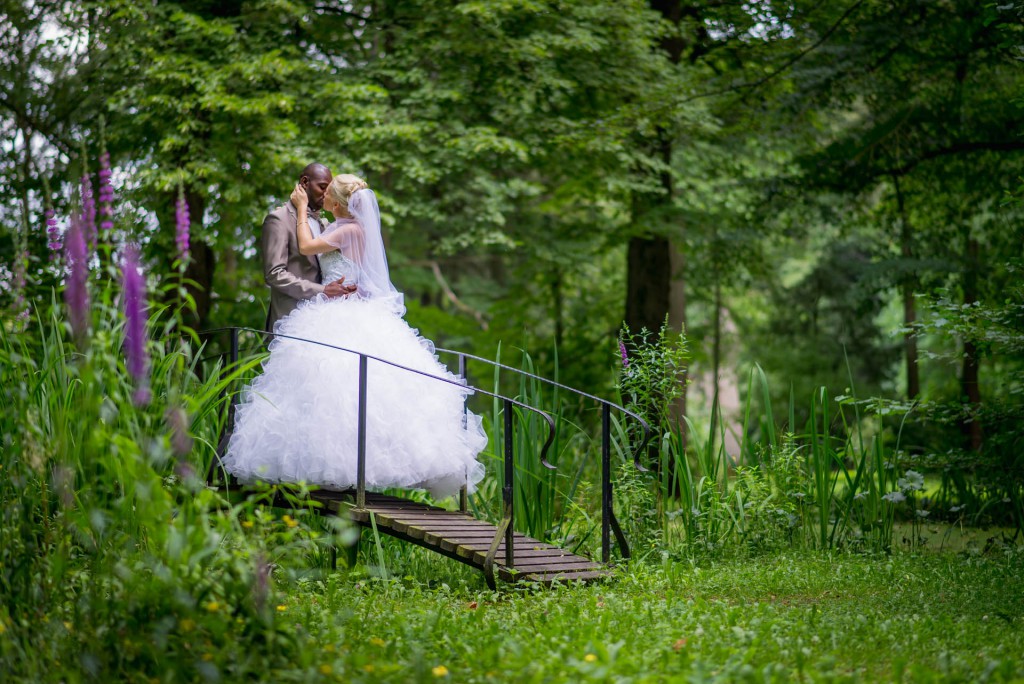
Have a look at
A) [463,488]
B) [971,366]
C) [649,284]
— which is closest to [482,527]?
[463,488]

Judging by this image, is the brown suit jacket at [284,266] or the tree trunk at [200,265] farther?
the tree trunk at [200,265]

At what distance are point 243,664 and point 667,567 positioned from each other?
9.78ft

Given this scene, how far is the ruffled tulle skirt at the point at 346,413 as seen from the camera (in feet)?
17.1

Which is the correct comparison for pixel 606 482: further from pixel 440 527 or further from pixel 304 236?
pixel 304 236

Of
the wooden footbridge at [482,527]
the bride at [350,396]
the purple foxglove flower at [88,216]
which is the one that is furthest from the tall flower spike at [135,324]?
the bride at [350,396]

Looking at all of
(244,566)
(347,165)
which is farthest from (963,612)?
(347,165)

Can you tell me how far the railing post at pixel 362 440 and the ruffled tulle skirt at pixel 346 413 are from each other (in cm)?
12

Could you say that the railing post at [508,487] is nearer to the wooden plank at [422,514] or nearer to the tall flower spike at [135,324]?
the wooden plank at [422,514]

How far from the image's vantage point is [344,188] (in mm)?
5957

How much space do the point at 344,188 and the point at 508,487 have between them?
7.06ft

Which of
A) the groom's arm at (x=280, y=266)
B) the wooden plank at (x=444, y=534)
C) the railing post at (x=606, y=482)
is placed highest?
the groom's arm at (x=280, y=266)

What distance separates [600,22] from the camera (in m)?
10.1

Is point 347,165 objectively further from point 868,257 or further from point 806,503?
point 868,257

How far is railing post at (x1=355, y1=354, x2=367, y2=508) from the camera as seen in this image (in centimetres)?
503
